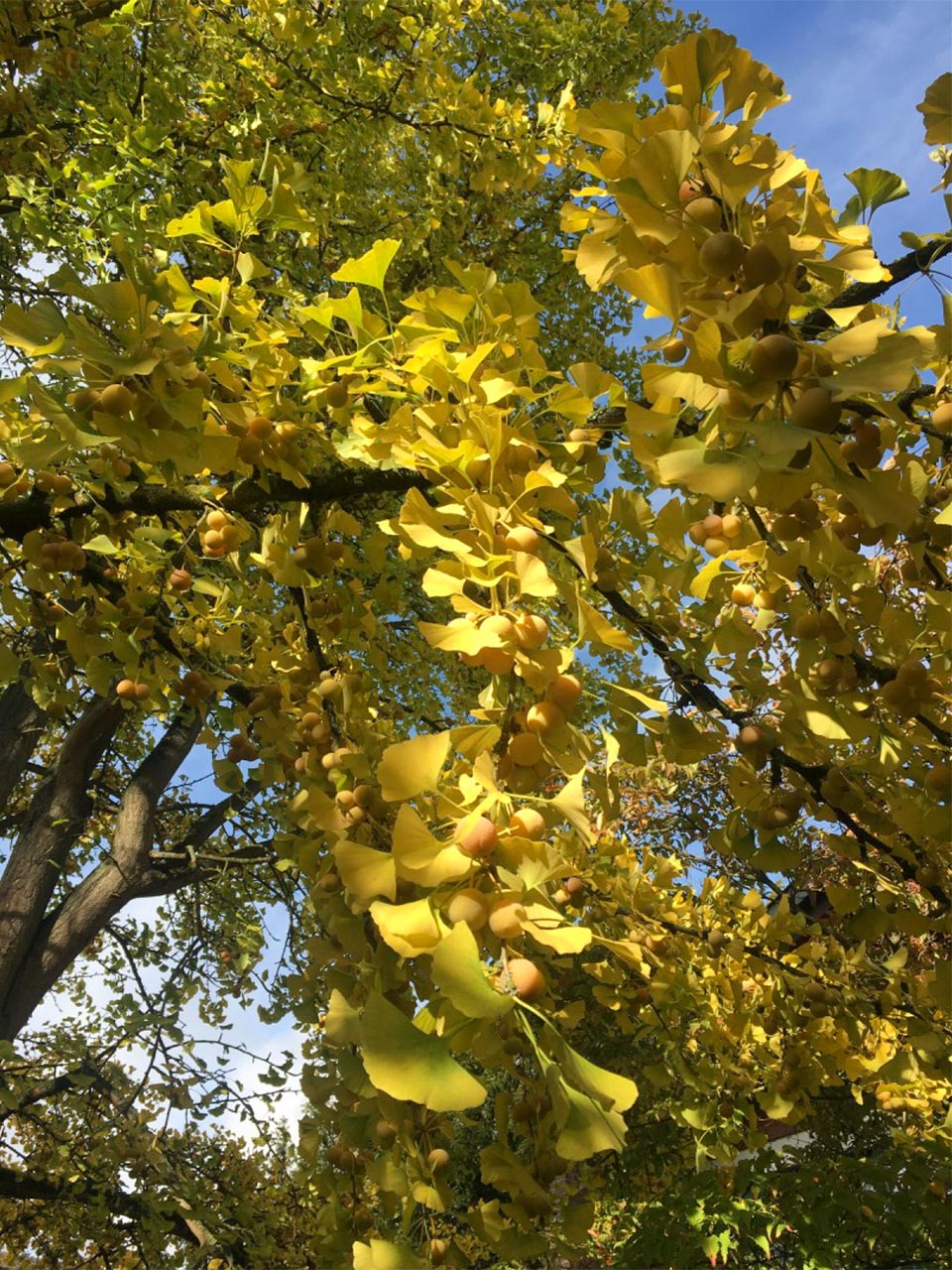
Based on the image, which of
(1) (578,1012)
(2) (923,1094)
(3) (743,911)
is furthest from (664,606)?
(2) (923,1094)

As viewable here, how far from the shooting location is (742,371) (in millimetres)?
801

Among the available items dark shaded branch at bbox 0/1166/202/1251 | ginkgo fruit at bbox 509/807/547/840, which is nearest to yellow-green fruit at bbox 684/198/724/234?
ginkgo fruit at bbox 509/807/547/840

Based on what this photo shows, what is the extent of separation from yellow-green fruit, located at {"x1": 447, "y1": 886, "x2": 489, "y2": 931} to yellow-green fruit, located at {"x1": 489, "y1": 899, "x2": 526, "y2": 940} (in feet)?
0.05

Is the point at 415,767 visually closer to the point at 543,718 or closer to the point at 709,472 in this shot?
the point at 543,718

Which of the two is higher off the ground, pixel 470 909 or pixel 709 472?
pixel 709 472

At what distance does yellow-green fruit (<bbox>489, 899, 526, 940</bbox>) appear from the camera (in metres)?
0.70

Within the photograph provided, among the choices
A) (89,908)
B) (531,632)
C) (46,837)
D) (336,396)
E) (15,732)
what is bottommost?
(531,632)

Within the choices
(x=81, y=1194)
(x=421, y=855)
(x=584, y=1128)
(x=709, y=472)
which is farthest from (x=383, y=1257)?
(x=81, y=1194)

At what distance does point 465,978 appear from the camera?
2.07ft

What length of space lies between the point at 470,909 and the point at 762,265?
661 mm

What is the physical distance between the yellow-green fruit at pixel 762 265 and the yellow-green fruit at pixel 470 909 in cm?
63

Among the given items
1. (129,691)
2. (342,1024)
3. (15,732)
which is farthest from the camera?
(15,732)

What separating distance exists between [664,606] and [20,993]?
13.5 feet

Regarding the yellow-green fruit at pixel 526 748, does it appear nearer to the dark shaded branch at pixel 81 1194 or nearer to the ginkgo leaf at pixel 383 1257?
the ginkgo leaf at pixel 383 1257
